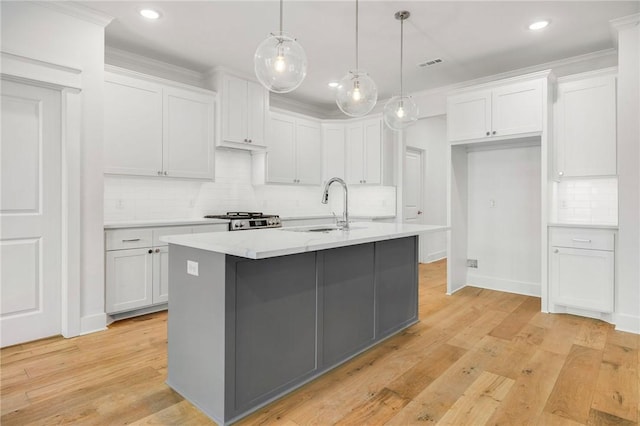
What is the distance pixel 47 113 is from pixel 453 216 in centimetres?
446

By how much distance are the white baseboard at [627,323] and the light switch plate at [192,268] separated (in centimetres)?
379

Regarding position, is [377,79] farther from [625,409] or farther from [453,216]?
[625,409]

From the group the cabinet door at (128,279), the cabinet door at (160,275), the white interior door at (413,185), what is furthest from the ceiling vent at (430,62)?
the cabinet door at (128,279)

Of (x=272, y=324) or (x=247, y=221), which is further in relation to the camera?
(x=247, y=221)

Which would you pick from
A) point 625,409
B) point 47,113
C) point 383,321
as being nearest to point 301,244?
point 383,321

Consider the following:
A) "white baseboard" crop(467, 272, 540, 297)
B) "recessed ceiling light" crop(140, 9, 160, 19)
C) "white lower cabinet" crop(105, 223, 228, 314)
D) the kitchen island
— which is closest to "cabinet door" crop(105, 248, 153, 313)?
"white lower cabinet" crop(105, 223, 228, 314)

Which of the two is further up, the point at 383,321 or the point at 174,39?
the point at 174,39

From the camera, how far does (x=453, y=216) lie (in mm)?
4707

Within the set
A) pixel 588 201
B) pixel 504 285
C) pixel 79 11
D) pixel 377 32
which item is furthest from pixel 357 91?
pixel 504 285

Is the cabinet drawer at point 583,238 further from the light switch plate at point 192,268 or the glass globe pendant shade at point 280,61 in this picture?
the light switch plate at point 192,268

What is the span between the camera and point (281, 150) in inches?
214

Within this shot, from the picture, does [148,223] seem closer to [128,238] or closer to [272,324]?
[128,238]

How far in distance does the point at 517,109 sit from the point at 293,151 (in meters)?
3.06

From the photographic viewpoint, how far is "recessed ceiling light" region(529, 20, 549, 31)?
11.1ft
